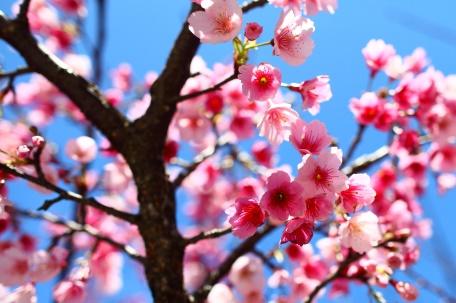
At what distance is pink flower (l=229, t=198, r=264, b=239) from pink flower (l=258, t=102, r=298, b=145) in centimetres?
29

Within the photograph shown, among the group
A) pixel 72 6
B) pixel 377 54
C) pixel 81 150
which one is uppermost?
pixel 72 6

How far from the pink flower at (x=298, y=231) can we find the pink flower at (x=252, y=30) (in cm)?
56

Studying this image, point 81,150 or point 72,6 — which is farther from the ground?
point 72,6

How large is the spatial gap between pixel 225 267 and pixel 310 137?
101cm

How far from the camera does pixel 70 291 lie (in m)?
2.34

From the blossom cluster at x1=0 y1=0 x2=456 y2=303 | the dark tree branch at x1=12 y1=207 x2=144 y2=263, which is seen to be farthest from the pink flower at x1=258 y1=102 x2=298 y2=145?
the dark tree branch at x1=12 y1=207 x2=144 y2=263

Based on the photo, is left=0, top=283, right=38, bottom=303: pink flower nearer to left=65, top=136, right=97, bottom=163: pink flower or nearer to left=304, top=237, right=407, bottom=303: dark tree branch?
left=65, top=136, right=97, bottom=163: pink flower

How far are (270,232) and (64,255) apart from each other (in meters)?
0.99

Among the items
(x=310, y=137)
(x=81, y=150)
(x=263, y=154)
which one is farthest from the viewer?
(x=263, y=154)

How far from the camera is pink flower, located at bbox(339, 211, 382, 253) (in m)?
1.82

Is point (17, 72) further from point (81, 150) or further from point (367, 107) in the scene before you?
point (367, 107)

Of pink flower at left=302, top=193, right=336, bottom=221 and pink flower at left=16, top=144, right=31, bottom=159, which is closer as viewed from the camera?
pink flower at left=302, top=193, right=336, bottom=221

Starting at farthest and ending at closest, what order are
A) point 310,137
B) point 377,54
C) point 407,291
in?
point 377,54 < point 407,291 < point 310,137

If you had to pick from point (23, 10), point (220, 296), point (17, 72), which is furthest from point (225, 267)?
point (23, 10)
